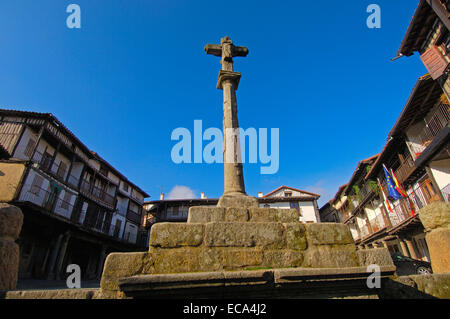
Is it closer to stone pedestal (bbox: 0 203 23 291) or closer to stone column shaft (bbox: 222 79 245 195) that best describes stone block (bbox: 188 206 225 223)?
stone column shaft (bbox: 222 79 245 195)

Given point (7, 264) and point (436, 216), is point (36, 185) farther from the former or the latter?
point (436, 216)

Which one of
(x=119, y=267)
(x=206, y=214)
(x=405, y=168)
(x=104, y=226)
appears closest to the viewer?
(x=119, y=267)

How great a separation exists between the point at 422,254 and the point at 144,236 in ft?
83.2

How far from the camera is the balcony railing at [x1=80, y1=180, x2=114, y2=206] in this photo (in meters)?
17.3

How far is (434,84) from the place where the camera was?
9.77 metres

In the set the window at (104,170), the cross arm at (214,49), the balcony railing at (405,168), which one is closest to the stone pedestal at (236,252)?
the cross arm at (214,49)

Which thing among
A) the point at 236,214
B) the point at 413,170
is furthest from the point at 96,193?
the point at 413,170

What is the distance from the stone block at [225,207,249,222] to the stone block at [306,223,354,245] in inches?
33.2

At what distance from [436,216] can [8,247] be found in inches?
176

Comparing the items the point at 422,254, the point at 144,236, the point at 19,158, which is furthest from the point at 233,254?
the point at 144,236

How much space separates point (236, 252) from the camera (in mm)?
2650
